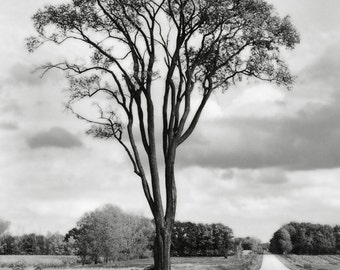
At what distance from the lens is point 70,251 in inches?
5782

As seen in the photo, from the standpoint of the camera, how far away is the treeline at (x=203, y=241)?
5842 inches

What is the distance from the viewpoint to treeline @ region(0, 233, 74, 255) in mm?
147000

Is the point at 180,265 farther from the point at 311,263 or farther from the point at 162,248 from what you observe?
the point at 162,248

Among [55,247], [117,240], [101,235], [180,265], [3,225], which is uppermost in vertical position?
[3,225]

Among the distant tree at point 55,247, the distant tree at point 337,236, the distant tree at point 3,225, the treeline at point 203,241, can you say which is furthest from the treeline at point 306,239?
the distant tree at point 3,225

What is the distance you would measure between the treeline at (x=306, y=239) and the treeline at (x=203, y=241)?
3230 centimetres

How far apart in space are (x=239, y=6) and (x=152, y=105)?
4.60m

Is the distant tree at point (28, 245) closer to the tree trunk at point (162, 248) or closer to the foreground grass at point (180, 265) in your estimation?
the foreground grass at point (180, 265)

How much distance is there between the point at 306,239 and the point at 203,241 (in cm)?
4275

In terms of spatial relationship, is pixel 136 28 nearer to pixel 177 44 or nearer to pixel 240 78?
pixel 177 44

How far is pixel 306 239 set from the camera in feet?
551

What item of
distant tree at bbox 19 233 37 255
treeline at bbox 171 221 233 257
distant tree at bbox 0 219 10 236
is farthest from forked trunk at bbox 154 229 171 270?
distant tree at bbox 19 233 37 255

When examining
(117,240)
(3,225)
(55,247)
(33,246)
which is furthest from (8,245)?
(117,240)

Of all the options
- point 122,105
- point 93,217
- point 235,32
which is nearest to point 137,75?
point 122,105
